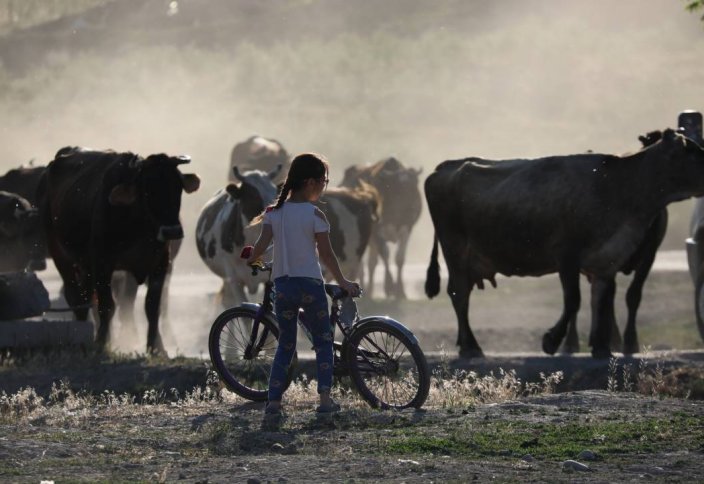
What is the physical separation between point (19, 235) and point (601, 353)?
736cm

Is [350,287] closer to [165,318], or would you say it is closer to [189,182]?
[189,182]

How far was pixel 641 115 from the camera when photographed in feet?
262

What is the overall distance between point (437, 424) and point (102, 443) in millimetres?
2112

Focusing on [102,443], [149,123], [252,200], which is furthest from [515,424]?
[149,123]

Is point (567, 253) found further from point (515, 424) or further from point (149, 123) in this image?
point (149, 123)

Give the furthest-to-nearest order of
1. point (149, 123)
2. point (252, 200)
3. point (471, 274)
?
point (149, 123) → point (252, 200) → point (471, 274)

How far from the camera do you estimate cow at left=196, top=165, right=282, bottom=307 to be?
19484 millimetres

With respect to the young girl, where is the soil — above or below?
below

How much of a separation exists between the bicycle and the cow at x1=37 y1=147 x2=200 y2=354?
451 cm

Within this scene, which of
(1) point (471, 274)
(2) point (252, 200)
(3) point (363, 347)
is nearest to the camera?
(3) point (363, 347)

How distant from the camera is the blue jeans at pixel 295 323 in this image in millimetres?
11031

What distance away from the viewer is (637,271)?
1842 cm

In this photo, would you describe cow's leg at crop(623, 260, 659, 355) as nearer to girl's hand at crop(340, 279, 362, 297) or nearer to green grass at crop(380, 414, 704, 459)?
girl's hand at crop(340, 279, 362, 297)

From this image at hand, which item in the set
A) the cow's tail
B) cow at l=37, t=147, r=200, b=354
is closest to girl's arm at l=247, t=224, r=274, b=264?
cow at l=37, t=147, r=200, b=354
